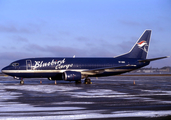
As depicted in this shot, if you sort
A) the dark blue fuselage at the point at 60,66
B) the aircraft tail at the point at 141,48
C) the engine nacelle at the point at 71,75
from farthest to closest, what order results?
the aircraft tail at the point at 141,48 → the dark blue fuselage at the point at 60,66 → the engine nacelle at the point at 71,75

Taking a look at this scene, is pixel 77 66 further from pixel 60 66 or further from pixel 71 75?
pixel 71 75

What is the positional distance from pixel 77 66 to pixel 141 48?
11785mm

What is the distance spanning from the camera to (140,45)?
37656 mm

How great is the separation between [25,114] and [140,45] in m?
30.9

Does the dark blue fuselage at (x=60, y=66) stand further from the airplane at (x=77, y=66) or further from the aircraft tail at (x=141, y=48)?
the aircraft tail at (x=141, y=48)

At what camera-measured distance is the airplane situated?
3122cm

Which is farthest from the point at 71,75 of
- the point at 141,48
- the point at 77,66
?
the point at 141,48

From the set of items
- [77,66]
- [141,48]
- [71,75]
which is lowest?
[71,75]

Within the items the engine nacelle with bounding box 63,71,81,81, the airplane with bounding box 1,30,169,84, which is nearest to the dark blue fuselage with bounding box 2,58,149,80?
the airplane with bounding box 1,30,169,84

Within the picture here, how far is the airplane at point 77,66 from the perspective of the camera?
31219 millimetres

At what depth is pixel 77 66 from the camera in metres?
33.5

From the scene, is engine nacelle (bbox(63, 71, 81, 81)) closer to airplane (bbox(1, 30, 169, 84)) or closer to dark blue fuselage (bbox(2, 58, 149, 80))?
airplane (bbox(1, 30, 169, 84))

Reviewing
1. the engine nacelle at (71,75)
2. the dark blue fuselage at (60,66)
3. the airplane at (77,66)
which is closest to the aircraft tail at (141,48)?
the airplane at (77,66)

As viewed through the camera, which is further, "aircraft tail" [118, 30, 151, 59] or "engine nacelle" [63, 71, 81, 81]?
"aircraft tail" [118, 30, 151, 59]
